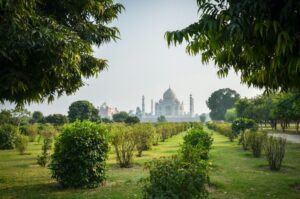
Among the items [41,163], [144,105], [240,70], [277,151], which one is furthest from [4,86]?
[144,105]

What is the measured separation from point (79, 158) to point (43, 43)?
14.1 feet

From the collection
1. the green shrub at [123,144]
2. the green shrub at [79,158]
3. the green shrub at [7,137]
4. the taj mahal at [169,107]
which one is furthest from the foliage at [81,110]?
the taj mahal at [169,107]

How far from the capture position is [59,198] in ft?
28.3

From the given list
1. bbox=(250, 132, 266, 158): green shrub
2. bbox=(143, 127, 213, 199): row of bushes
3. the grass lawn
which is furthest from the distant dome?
bbox=(143, 127, 213, 199): row of bushes

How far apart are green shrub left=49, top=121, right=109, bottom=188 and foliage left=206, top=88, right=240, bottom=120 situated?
11163cm

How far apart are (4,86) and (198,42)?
4.67 metres

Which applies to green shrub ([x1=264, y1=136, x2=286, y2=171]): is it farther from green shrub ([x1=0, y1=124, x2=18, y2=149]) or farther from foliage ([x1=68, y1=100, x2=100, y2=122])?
foliage ([x1=68, y1=100, x2=100, y2=122])

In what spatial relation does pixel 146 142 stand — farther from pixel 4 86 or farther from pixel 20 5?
pixel 20 5

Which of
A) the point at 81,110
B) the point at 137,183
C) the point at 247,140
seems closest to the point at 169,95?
the point at 81,110

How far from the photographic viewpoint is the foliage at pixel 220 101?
119000 mm

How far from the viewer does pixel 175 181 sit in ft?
17.7

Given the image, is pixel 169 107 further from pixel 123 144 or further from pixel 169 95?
pixel 123 144

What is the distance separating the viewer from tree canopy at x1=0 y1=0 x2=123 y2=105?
20.9 ft

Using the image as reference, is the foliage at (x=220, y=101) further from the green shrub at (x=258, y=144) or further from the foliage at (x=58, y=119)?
the green shrub at (x=258, y=144)
